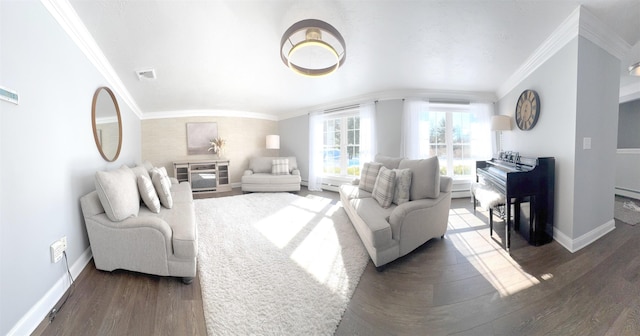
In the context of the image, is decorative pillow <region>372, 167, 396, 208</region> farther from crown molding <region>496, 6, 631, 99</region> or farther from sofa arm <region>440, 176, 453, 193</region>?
crown molding <region>496, 6, 631, 99</region>

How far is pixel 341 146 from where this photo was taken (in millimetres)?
4965

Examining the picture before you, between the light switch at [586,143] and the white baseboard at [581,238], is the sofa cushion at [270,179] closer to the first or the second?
the white baseboard at [581,238]

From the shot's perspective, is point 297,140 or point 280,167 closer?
point 280,167

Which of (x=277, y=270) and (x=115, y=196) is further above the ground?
(x=115, y=196)

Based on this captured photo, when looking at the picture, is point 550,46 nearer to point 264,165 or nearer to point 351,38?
point 351,38

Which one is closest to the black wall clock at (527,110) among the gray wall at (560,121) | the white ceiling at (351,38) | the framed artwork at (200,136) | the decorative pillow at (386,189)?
the gray wall at (560,121)

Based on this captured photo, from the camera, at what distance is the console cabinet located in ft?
16.7

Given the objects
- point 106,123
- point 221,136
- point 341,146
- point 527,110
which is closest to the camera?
point 106,123

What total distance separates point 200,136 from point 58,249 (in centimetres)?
441

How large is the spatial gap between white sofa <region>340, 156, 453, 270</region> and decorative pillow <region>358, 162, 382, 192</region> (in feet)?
0.99

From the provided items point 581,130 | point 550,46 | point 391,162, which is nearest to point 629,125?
point 550,46

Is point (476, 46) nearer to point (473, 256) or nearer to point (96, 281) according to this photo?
point (473, 256)

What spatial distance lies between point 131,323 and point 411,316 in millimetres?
1684

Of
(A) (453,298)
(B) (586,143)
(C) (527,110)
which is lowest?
(A) (453,298)
